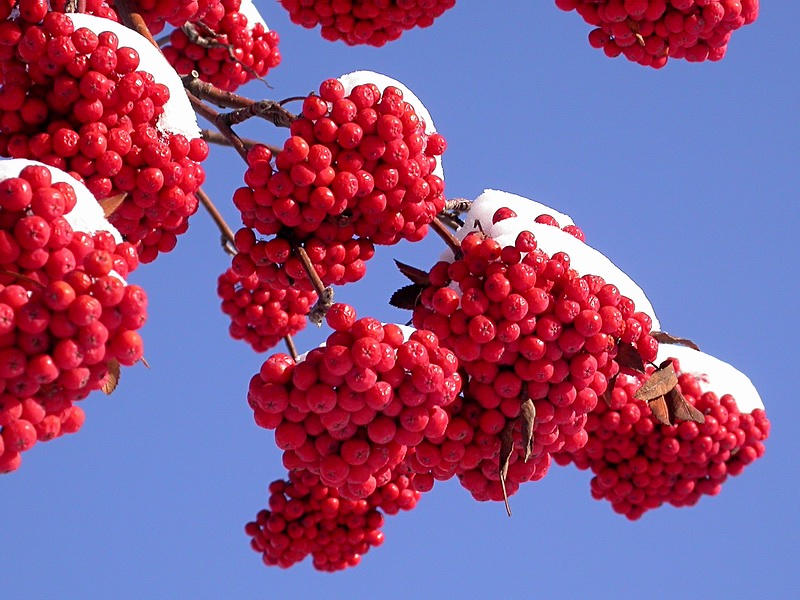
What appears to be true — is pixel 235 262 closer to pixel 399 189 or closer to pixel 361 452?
pixel 399 189

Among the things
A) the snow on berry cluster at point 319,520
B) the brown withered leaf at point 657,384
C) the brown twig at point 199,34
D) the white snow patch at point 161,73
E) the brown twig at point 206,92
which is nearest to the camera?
the white snow patch at point 161,73

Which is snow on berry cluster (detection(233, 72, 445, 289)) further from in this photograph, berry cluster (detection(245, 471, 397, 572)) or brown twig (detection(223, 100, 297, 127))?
berry cluster (detection(245, 471, 397, 572))

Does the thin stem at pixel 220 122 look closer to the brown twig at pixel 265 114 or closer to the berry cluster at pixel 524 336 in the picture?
the brown twig at pixel 265 114

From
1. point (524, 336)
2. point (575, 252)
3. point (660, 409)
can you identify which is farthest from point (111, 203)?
point (660, 409)

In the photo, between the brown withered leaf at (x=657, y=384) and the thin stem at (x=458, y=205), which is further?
the thin stem at (x=458, y=205)

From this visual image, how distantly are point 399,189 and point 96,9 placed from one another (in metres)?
1.30

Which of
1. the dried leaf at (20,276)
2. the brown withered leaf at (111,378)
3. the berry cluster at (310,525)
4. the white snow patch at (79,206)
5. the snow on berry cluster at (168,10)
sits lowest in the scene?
the brown withered leaf at (111,378)

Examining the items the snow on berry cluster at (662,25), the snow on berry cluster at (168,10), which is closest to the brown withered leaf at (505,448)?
the snow on berry cluster at (662,25)

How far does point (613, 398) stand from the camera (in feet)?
14.9

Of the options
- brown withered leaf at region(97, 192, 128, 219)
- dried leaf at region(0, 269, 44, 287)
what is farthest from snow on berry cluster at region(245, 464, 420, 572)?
dried leaf at region(0, 269, 44, 287)

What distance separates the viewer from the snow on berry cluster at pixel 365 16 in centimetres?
506

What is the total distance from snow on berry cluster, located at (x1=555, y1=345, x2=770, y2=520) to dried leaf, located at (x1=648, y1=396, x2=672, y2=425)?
0.69 meters

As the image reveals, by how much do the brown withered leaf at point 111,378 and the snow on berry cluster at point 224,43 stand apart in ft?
9.49

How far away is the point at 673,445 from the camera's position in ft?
16.5
